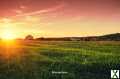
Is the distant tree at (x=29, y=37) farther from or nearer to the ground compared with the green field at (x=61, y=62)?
farther from the ground

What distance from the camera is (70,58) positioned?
41.8 ft

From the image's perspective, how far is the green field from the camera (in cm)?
1208

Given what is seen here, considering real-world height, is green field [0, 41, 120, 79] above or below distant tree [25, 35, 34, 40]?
below

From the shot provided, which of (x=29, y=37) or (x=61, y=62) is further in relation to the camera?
(x=29, y=37)

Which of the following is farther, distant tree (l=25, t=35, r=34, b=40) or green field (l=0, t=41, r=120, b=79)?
distant tree (l=25, t=35, r=34, b=40)

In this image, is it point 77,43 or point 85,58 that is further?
point 77,43

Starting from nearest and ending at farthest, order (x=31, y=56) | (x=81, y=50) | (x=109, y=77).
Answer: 1. (x=109, y=77)
2. (x=31, y=56)
3. (x=81, y=50)

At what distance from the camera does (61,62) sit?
12.4 meters

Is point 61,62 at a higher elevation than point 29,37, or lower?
lower

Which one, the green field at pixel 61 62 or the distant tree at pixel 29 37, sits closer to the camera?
the green field at pixel 61 62

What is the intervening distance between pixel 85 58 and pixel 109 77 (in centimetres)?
111

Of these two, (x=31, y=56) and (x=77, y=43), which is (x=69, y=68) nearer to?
(x=31, y=56)

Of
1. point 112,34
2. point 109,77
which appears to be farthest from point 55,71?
point 112,34

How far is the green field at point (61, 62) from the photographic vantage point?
12.1m
